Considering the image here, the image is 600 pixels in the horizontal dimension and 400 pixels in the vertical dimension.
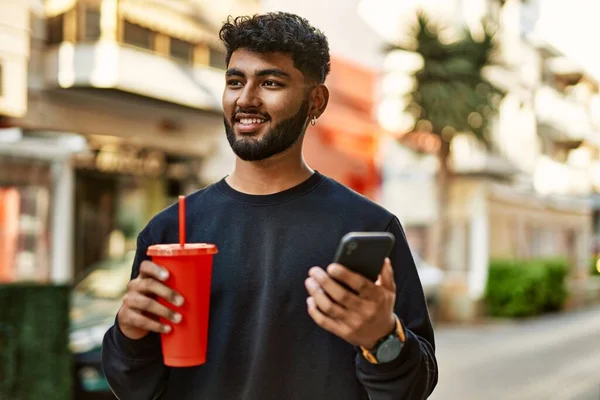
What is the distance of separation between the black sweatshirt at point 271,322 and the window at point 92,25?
11.8 meters

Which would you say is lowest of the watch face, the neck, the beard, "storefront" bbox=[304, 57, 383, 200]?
the watch face

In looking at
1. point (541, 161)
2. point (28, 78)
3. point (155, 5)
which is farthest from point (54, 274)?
point (541, 161)

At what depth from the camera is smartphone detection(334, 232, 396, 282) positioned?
130 centimetres

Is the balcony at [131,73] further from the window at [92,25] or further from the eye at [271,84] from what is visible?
the eye at [271,84]

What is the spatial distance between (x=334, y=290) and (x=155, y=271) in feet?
1.20

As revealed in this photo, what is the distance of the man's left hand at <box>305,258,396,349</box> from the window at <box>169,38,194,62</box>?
1353cm

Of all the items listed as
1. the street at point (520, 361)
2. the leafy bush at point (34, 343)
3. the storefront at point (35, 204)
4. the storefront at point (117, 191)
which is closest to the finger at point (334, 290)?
the leafy bush at point (34, 343)

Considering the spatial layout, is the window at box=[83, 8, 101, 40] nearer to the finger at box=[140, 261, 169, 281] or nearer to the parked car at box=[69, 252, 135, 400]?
the parked car at box=[69, 252, 135, 400]

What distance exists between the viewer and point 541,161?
91.4ft

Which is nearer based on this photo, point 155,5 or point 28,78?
point 28,78

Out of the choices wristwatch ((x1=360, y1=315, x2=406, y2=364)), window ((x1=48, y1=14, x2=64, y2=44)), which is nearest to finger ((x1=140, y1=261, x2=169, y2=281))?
wristwatch ((x1=360, y1=315, x2=406, y2=364))

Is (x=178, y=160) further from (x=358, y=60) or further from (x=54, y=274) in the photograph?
(x=358, y=60)

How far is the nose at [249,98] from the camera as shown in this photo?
178cm

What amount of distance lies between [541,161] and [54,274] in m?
19.9
